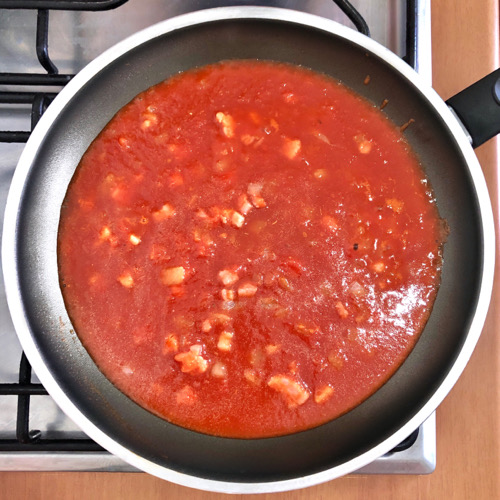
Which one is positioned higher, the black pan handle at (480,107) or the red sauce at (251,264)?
the black pan handle at (480,107)

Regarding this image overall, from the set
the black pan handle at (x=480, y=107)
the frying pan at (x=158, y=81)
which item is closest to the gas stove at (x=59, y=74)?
the frying pan at (x=158, y=81)

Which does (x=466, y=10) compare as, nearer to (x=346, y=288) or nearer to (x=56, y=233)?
(x=346, y=288)

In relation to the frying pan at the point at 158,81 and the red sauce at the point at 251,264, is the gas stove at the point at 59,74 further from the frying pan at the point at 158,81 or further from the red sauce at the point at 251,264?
the red sauce at the point at 251,264

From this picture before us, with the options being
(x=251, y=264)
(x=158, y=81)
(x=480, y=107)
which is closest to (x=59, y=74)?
(x=158, y=81)

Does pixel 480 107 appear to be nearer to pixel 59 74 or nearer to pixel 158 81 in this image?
pixel 158 81

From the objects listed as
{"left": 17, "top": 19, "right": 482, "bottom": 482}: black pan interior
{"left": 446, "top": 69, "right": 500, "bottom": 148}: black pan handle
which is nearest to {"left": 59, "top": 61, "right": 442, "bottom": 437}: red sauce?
{"left": 17, "top": 19, "right": 482, "bottom": 482}: black pan interior

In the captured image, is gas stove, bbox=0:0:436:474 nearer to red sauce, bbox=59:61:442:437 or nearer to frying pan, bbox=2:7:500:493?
frying pan, bbox=2:7:500:493

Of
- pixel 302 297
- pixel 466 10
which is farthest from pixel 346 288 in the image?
pixel 466 10
